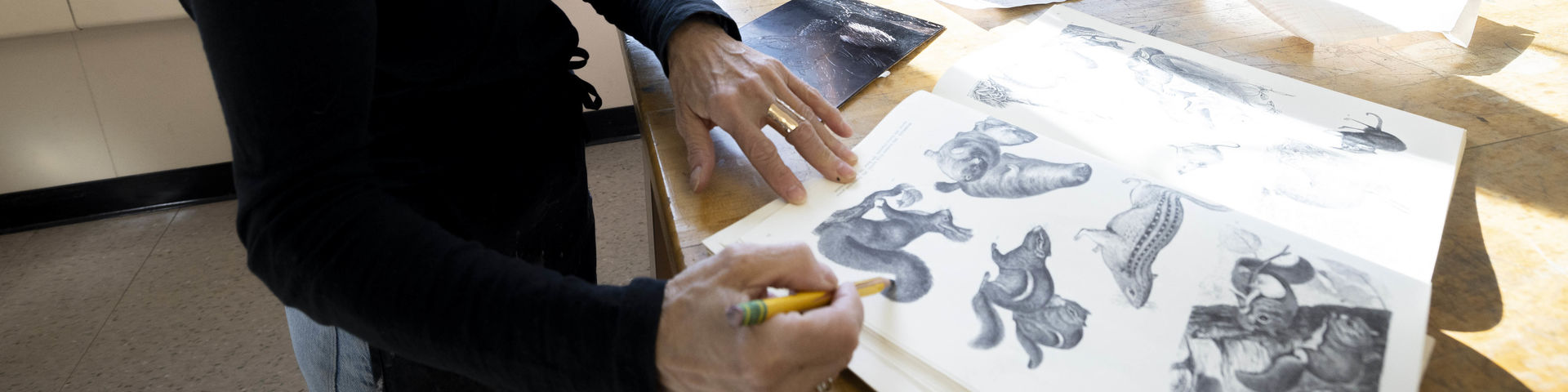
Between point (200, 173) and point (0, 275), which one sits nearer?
point (0, 275)

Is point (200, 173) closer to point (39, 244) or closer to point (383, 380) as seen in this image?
point (39, 244)

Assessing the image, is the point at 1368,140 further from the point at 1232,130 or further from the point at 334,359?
the point at 334,359

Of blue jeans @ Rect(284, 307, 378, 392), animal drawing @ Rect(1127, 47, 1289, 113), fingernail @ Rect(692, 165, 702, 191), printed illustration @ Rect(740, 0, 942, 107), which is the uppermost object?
animal drawing @ Rect(1127, 47, 1289, 113)

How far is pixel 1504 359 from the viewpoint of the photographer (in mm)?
559

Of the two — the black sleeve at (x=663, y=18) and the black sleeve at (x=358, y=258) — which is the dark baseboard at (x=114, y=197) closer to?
the black sleeve at (x=663, y=18)

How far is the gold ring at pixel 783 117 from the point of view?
30.6 inches

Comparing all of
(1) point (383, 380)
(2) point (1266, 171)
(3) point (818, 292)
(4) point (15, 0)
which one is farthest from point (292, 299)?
(4) point (15, 0)

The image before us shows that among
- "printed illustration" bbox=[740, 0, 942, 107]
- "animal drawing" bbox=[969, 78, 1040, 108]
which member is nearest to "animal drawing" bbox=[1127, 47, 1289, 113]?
"animal drawing" bbox=[969, 78, 1040, 108]

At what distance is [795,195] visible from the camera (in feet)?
2.35

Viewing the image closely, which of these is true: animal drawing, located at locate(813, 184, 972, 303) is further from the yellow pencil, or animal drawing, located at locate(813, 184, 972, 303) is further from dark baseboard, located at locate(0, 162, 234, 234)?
dark baseboard, located at locate(0, 162, 234, 234)

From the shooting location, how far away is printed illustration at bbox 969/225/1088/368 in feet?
1.83

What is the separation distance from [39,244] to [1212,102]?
3037 mm

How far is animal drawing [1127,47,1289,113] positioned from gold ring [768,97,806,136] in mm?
403

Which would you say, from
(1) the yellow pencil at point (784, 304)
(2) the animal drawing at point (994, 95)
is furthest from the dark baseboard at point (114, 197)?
(1) the yellow pencil at point (784, 304)
